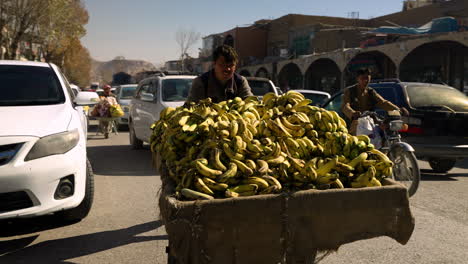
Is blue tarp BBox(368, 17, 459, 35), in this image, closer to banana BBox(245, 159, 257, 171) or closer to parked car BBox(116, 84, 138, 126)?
parked car BBox(116, 84, 138, 126)

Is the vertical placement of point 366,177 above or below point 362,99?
below

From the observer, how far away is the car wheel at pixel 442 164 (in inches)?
328

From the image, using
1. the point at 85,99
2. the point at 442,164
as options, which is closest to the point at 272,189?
the point at 85,99

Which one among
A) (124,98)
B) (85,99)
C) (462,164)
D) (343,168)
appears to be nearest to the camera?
(343,168)

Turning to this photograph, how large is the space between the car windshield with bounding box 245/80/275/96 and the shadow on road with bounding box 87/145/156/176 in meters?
3.04

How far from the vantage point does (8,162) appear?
12.8 feet

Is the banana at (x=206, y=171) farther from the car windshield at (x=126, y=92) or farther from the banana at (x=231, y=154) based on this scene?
the car windshield at (x=126, y=92)

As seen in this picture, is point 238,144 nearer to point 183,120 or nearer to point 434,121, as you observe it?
point 183,120

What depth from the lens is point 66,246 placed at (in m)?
4.15

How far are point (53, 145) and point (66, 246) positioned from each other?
3.22ft

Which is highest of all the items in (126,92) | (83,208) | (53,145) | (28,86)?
(28,86)

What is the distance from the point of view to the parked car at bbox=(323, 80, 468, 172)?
292 inches

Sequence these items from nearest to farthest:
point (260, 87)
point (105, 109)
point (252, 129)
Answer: point (252, 129) < point (260, 87) < point (105, 109)

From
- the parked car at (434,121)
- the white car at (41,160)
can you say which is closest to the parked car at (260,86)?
the parked car at (434,121)
